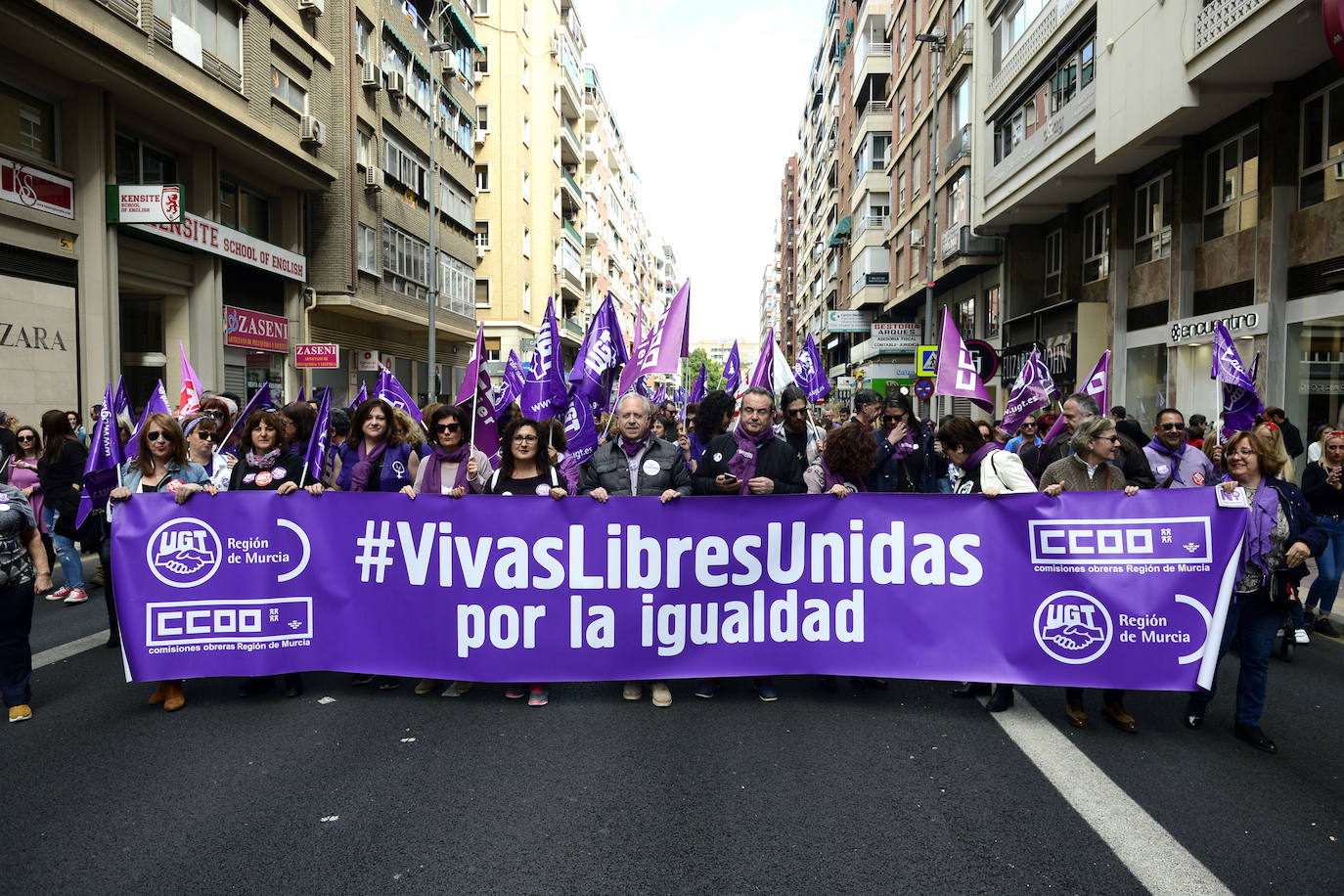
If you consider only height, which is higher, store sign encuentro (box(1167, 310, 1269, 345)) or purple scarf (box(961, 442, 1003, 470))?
store sign encuentro (box(1167, 310, 1269, 345))

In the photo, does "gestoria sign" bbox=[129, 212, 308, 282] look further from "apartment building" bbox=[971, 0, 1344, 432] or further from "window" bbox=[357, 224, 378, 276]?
"apartment building" bbox=[971, 0, 1344, 432]

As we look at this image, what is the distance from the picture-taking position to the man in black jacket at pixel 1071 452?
611cm

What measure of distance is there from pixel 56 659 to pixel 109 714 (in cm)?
165


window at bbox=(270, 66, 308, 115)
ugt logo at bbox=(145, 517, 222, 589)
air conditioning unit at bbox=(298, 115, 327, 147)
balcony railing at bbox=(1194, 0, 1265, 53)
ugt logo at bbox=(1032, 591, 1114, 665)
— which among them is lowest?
ugt logo at bbox=(1032, 591, 1114, 665)

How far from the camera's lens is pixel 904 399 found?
25.7ft

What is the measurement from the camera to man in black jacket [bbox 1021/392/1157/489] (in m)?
6.11

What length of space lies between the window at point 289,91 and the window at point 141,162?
401cm

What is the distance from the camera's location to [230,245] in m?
21.2

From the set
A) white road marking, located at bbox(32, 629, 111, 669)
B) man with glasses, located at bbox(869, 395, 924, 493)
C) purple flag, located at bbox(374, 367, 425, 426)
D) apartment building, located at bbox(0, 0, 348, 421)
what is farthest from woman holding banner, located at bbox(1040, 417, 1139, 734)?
apartment building, located at bbox(0, 0, 348, 421)

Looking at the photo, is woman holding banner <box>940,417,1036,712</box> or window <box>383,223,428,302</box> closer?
woman holding banner <box>940,417,1036,712</box>

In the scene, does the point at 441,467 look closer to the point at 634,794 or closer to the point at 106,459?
the point at 106,459

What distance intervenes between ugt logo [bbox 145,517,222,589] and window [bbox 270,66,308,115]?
2059 centimetres

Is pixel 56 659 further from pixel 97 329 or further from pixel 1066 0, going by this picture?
pixel 1066 0

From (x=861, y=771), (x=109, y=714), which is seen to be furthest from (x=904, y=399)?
(x=109, y=714)
